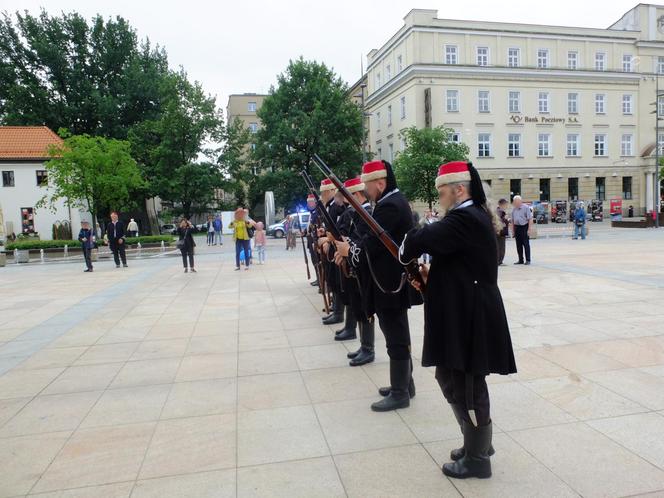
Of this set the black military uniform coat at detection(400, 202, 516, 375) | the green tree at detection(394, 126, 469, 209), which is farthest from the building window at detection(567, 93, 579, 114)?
the black military uniform coat at detection(400, 202, 516, 375)

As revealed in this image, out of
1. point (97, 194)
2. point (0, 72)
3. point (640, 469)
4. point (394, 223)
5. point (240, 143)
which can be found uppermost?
point (0, 72)

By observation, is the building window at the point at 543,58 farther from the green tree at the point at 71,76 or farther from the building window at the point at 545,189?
the green tree at the point at 71,76

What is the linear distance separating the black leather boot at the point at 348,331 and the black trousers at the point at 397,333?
2.26 m

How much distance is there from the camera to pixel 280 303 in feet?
30.1

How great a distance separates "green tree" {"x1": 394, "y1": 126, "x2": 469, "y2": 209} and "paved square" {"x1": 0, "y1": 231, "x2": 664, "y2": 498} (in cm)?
2795

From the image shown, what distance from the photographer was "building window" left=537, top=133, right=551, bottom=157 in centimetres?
4494

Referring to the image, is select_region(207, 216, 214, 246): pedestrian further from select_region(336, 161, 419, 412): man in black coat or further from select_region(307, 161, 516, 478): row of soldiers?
select_region(307, 161, 516, 478): row of soldiers

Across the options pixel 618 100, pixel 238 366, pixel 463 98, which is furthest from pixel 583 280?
pixel 618 100

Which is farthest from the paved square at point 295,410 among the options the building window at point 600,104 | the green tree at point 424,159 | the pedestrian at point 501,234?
the building window at point 600,104

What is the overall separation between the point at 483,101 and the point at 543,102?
5.81m

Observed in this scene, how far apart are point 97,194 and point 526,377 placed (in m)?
31.1

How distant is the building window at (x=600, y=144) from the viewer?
45.9 metres

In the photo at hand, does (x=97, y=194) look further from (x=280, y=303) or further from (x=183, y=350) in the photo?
(x=183, y=350)

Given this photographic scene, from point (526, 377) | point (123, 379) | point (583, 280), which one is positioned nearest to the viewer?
point (526, 377)
